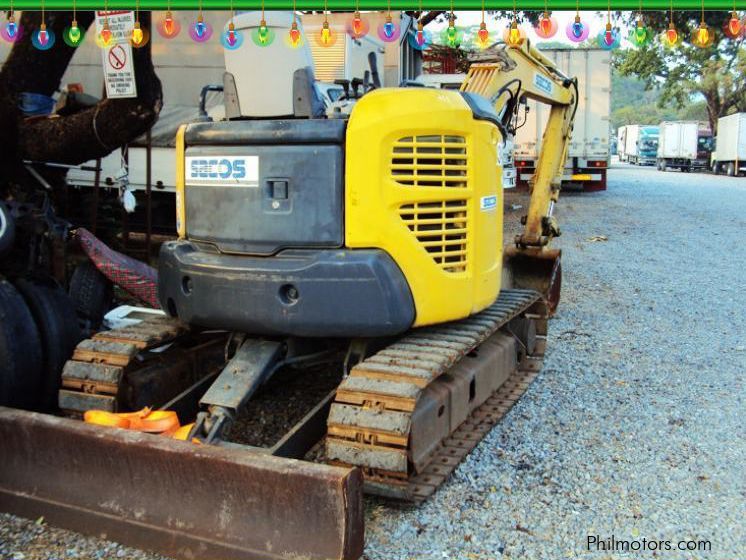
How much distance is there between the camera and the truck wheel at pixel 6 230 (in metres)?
5.51

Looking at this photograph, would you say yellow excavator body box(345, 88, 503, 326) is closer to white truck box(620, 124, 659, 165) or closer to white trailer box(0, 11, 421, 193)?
white trailer box(0, 11, 421, 193)

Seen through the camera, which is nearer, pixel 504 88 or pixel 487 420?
pixel 487 420

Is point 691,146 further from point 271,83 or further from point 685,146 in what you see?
point 271,83

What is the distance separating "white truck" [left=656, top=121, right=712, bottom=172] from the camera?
4431cm

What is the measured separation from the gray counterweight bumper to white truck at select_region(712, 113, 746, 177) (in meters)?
34.8

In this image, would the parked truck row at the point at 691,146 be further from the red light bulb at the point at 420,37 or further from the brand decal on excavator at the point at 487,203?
the brand decal on excavator at the point at 487,203

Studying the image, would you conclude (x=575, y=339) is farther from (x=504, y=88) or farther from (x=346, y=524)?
(x=346, y=524)

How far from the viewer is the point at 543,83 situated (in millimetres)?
7523

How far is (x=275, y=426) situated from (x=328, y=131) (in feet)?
6.61

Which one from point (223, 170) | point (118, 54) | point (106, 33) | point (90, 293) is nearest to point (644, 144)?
point (118, 54)

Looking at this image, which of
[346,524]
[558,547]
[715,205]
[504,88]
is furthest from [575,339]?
[715,205]

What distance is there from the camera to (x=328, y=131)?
169 inches

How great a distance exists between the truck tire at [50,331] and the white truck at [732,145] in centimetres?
3477

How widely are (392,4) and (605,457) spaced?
10.1 feet
